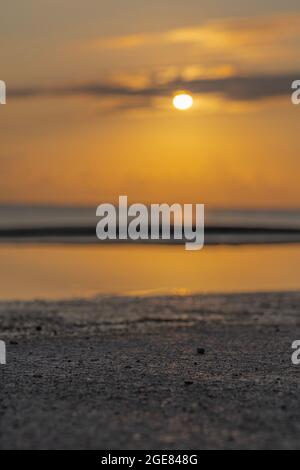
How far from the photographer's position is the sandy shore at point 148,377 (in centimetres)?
1063

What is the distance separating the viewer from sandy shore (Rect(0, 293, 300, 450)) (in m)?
10.6

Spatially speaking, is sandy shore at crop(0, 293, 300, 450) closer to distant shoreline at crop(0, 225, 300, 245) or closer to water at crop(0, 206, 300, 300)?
water at crop(0, 206, 300, 300)

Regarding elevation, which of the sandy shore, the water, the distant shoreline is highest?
the distant shoreline

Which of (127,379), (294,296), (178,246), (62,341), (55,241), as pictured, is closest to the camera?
(127,379)

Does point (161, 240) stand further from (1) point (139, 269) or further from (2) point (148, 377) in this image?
(2) point (148, 377)

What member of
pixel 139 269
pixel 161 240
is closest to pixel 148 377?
pixel 139 269

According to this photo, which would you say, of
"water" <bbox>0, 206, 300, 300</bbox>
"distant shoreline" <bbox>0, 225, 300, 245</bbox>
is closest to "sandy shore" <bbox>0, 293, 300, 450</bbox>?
"water" <bbox>0, 206, 300, 300</bbox>

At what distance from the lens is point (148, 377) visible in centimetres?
1439

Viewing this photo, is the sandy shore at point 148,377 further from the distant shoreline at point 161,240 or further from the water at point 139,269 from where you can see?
the distant shoreline at point 161,240

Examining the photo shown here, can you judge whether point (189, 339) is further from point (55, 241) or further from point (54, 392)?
point (55, 241)

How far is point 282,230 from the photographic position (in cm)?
8200

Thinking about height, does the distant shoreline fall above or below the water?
above
